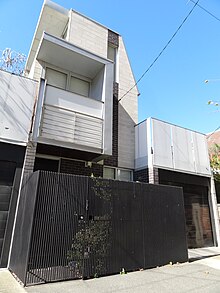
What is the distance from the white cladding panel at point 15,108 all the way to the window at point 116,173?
3431mm

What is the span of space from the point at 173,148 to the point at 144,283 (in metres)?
5.87

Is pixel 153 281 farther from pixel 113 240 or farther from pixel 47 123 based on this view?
pixel 47 123

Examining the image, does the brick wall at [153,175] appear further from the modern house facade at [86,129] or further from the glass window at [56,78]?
the glass window at [56,78]

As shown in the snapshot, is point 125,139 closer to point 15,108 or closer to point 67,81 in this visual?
point 67,81

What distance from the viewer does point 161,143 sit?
8461 mm

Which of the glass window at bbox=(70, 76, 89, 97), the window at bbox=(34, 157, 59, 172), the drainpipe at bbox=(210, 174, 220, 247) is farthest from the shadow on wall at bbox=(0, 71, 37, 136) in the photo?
the drainpipe at bbox=(210, 174, 220, 247)

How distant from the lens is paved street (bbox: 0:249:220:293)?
3.70m

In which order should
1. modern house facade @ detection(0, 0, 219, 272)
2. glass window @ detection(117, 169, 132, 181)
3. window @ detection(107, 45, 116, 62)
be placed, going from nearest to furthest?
modern house facade @ detection(0, 0, 219, 272)
glass window @ detection(117, 169, 132, 181)
window @ detection(107, 45, 116, 62)

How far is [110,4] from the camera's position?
21.2ft

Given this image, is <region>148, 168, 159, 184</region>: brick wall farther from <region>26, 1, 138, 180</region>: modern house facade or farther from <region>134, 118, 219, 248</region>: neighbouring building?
<region>26, 1, 138, 180</region>: modern house facade

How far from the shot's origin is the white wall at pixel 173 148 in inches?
326

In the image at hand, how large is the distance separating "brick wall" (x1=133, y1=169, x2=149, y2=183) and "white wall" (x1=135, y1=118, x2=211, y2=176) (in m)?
0.21

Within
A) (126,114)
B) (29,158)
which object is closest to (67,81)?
→ (126,114)

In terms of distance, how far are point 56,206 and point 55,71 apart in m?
5.72
